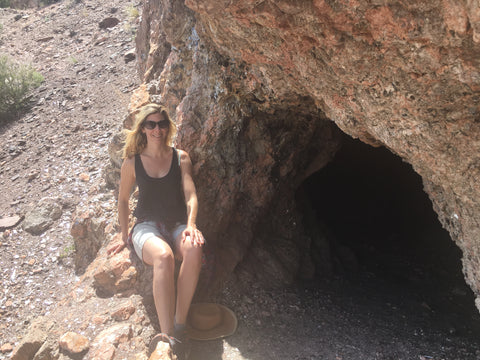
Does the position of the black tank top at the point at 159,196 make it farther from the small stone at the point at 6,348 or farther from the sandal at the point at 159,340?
the small stone at the point at 6,348

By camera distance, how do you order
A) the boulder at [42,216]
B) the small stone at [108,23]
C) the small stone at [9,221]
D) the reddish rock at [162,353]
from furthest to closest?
the small stone at [108,23] < the small stone at [9,221] < the boulder at [42,216] < the reddish rock at [162,353]

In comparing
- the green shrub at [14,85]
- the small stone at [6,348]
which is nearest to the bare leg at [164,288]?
the small stone at [6,348]

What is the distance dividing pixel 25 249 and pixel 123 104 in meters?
3.66

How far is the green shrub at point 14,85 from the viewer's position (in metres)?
9.30

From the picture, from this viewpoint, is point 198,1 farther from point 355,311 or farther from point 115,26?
point 115,26

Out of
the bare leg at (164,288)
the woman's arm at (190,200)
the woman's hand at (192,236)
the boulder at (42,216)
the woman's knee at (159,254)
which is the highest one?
the woman's arm at (190,200)

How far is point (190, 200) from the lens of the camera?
3.39 metres

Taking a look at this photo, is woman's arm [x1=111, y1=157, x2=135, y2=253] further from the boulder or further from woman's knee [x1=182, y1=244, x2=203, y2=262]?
the boulder

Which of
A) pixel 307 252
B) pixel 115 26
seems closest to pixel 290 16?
pixel 307 252

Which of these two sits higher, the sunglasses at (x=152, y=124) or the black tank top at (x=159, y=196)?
the sunglasses at (x=152, y=124)

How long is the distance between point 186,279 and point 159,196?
81 cm

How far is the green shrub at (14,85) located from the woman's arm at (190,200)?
7.37 meters

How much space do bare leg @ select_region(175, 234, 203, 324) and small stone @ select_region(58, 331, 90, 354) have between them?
80 centimetres

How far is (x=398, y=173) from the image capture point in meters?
6.90
